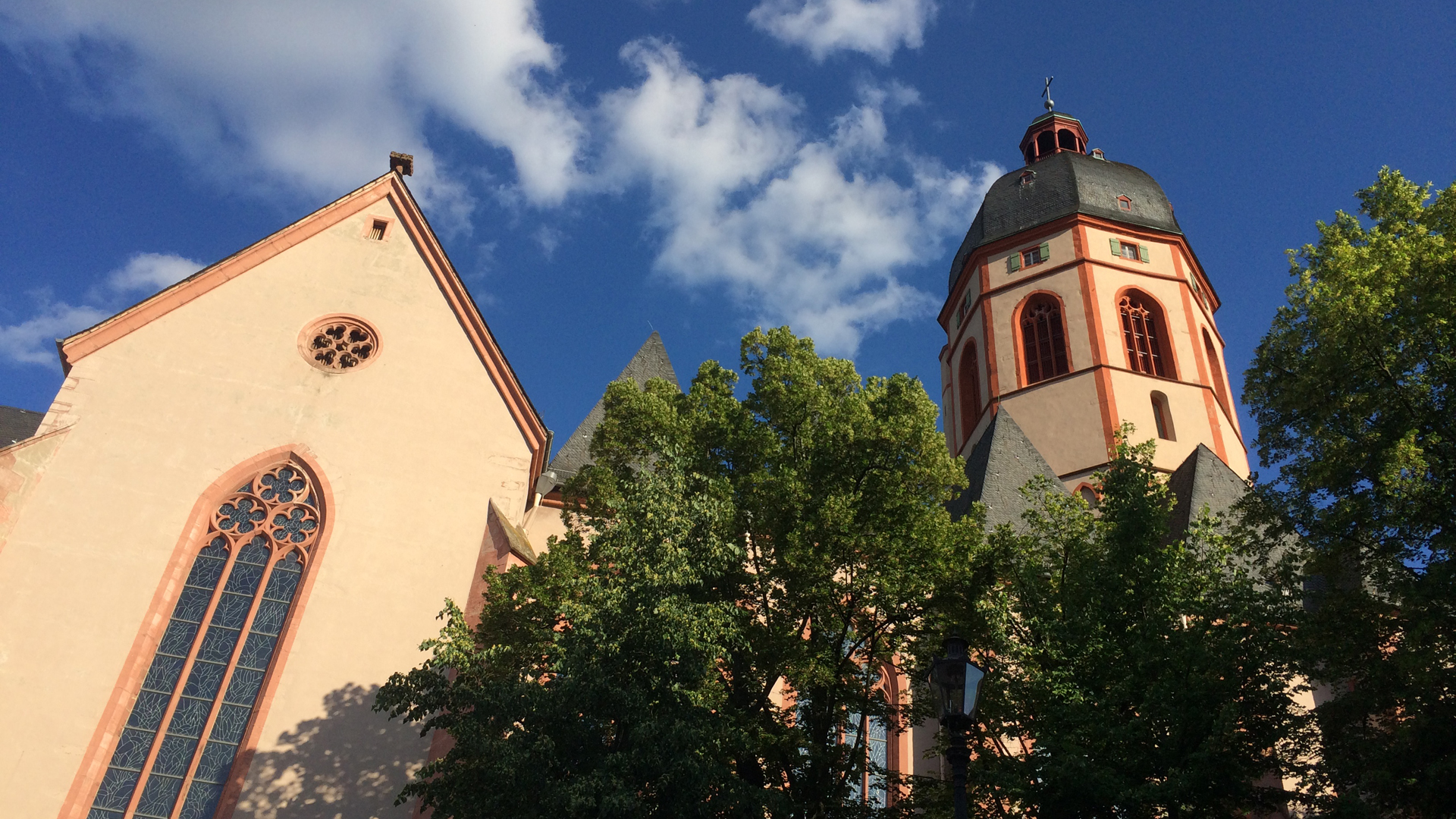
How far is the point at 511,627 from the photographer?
12227 millimetres

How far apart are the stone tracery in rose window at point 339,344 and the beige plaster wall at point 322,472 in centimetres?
17

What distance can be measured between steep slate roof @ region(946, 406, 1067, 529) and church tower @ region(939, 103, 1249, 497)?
0.37 ft

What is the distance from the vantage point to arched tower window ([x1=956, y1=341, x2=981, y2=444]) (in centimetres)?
2980

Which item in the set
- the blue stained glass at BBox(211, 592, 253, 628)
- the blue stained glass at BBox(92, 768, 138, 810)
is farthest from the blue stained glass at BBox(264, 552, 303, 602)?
the blue stained glass at BBox(92, 768, 138, 810)

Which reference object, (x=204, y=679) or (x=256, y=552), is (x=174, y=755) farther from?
(x=256, y=552)

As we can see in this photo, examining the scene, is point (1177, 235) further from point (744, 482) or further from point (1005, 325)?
point (744, 482)

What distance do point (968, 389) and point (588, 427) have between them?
1328cm

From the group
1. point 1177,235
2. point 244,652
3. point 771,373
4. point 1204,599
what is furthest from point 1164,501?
point 1177,235

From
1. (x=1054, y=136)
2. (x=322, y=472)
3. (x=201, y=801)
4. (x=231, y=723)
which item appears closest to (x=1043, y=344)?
Answer: (x=1054, y=136)

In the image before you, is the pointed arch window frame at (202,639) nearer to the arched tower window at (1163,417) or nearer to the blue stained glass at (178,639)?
the blue stained glass at (178,639)

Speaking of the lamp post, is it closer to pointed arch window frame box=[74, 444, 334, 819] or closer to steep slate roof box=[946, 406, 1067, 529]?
pointed arch window frame box=[74, 444, 334, 819]

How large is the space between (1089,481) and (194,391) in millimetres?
19726

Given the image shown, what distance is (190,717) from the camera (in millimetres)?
13398

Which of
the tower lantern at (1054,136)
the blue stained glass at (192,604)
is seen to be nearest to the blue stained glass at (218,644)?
the blue stained glass at (192,604)
